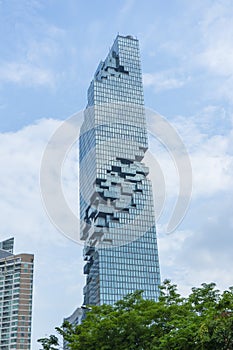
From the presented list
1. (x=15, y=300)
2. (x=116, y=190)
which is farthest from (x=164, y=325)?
(x=116, y=190)

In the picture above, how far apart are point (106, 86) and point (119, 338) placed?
297 ft

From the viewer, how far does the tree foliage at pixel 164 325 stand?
1656 cm

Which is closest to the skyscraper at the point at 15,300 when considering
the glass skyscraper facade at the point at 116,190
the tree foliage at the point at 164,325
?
the glass skyscraper facade at the point at 116,190

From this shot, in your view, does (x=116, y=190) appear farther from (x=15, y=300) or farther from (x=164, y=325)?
(x=164, y=325)

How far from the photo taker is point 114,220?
93812mm

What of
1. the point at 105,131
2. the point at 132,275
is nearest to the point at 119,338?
the point at 132,275

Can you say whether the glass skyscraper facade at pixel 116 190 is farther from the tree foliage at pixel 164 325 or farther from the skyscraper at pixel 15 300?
the tree foliage at pixel 164 325

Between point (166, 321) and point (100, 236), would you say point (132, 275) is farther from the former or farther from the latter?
point (166, 321)

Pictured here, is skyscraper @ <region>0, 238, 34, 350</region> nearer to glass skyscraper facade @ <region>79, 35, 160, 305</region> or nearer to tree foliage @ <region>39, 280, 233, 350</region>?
glass skyscraper facade @ <region>79, 35, 160, 305</region>

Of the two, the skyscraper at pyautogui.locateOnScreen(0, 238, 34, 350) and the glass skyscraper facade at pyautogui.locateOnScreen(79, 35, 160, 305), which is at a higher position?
the glass skyscraper facade at pyautogui.locateOnScreen(79, 35, 160, 305)

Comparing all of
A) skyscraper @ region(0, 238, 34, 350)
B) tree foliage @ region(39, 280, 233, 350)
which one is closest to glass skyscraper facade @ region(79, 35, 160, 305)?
skyscraper @ region(0, 238, 34, 350)

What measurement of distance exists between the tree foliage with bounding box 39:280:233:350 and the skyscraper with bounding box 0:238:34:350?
64683 mm

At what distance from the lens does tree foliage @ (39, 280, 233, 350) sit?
16.6 m

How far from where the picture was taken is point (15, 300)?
8775 cm
